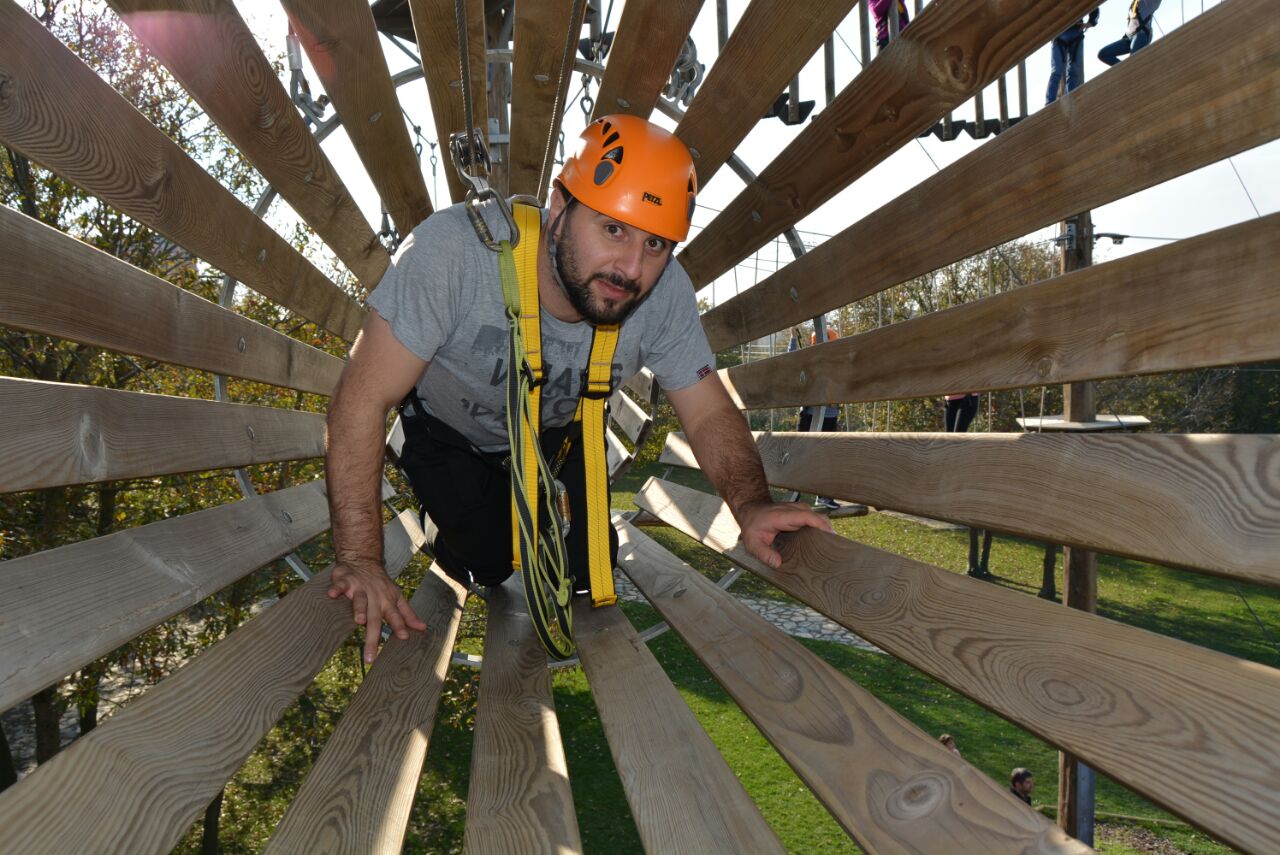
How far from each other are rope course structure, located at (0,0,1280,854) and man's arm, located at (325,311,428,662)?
0.10 metres

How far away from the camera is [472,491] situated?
3480 mm

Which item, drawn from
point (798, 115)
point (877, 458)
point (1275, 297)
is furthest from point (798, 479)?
point (798, 115)

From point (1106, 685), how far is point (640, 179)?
5.65 feet

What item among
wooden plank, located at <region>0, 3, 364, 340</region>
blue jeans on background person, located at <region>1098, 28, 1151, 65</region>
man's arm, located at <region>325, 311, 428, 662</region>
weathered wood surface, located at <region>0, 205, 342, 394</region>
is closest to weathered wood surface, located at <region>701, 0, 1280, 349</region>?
man's arm, located at <region>325, 311, 428, 662</region>

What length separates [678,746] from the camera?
1862 mm

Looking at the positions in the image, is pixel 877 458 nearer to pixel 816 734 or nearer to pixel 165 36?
pixel 816 734

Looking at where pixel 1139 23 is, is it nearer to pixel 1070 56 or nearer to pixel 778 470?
pixel 1070 56

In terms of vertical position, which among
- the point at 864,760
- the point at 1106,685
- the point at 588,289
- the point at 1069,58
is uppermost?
the point at 1069,58

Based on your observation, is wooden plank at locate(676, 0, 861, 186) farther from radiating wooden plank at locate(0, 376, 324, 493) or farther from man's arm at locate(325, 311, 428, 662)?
radiating wooden plank at locate(0, 376, 324, 493)

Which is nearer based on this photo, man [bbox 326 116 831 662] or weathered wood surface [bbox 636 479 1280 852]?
weathered wood surface [bbox 636 479 1280 852]

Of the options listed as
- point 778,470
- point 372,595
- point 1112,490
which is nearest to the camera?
point 1112,490

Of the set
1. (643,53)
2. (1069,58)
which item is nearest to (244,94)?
(643,53)

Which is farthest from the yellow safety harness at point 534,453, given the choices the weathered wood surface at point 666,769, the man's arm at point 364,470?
the man's arm at point 364,470

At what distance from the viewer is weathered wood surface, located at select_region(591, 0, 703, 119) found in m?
2.79
